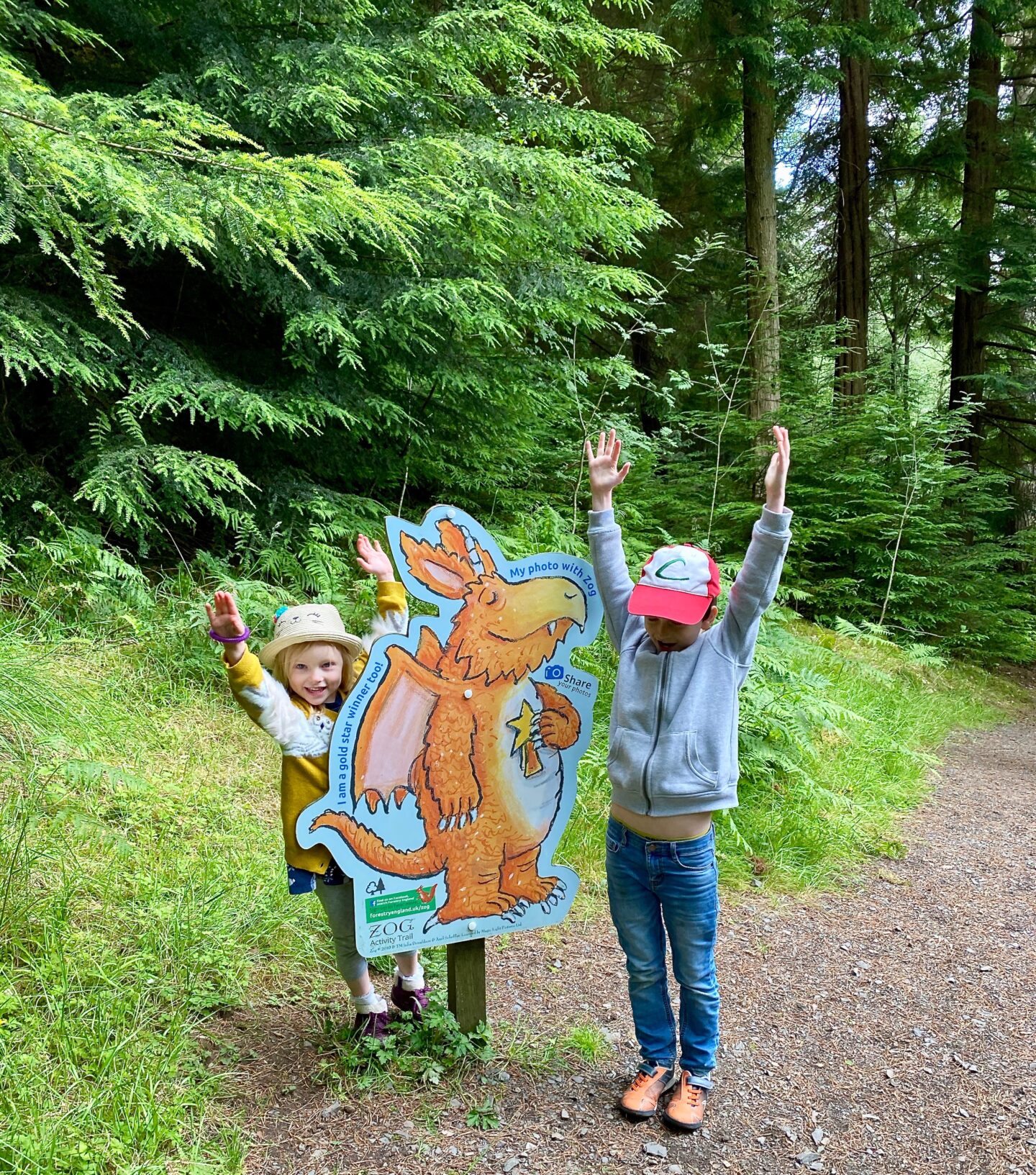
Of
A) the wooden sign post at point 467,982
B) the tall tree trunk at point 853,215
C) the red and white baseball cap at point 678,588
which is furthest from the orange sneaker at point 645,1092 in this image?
the tall tree trunk at point 853,215

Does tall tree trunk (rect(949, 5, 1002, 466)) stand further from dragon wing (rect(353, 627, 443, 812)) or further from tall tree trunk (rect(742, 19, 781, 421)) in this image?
dragon wing (rect(353, 627, 443, 812))

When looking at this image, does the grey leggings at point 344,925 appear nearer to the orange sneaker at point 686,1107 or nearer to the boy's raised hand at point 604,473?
the orange sneaker at point 686,1107

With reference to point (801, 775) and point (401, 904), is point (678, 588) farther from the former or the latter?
point (801, 775)

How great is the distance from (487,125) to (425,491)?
280cm

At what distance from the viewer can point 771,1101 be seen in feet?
8.64

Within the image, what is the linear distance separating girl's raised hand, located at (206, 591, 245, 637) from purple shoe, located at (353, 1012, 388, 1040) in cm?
129

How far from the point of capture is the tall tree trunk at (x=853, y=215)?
998 cm

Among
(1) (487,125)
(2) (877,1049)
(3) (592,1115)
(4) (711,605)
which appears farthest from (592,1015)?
(1) (487,125)

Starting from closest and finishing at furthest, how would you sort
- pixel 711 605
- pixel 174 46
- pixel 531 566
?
pixel 711 605 → pixel 531 566 → pixel 174 46

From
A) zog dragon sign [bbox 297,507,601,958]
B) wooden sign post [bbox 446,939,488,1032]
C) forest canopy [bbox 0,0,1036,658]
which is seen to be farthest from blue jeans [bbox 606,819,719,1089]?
forest canopy [bbox 0,0,1036,658]

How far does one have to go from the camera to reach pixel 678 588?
7.39 ft

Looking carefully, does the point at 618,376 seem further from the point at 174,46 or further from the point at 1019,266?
the point at 1019,266

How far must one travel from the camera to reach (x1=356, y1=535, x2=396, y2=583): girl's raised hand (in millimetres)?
2463

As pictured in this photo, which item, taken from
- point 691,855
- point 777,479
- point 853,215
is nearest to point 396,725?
point 691,855
